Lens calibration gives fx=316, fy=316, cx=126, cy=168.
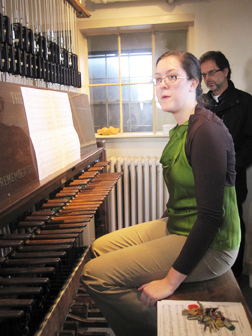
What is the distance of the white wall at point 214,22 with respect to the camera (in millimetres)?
2447

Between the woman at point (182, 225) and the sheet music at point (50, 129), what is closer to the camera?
the woman at point (182, 225)

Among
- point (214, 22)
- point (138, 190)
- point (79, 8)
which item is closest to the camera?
point (79, 8)

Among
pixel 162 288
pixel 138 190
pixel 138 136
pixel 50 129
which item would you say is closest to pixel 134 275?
pixel 162 288

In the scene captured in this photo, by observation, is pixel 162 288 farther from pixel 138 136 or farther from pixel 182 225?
pixel 138 136

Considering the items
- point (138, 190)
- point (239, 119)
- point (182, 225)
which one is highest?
point (239, 119)

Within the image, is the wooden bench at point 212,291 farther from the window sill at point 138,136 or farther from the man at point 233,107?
the window sill at point 138,136

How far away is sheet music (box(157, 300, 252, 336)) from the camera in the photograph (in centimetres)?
83

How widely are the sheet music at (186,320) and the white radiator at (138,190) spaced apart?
5.68ft

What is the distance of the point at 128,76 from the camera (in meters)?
2.87

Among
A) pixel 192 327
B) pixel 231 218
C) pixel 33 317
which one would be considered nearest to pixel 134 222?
pixel 33 317

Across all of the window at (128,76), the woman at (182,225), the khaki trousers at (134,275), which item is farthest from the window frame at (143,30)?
the khaki trousers at (134,275)

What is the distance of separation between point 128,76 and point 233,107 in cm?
110

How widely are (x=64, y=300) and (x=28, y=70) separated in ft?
3.58

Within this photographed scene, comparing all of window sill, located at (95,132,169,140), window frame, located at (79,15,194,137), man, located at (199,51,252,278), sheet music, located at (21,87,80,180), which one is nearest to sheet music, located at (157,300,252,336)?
sheet music, located at (21,87,80,180)
